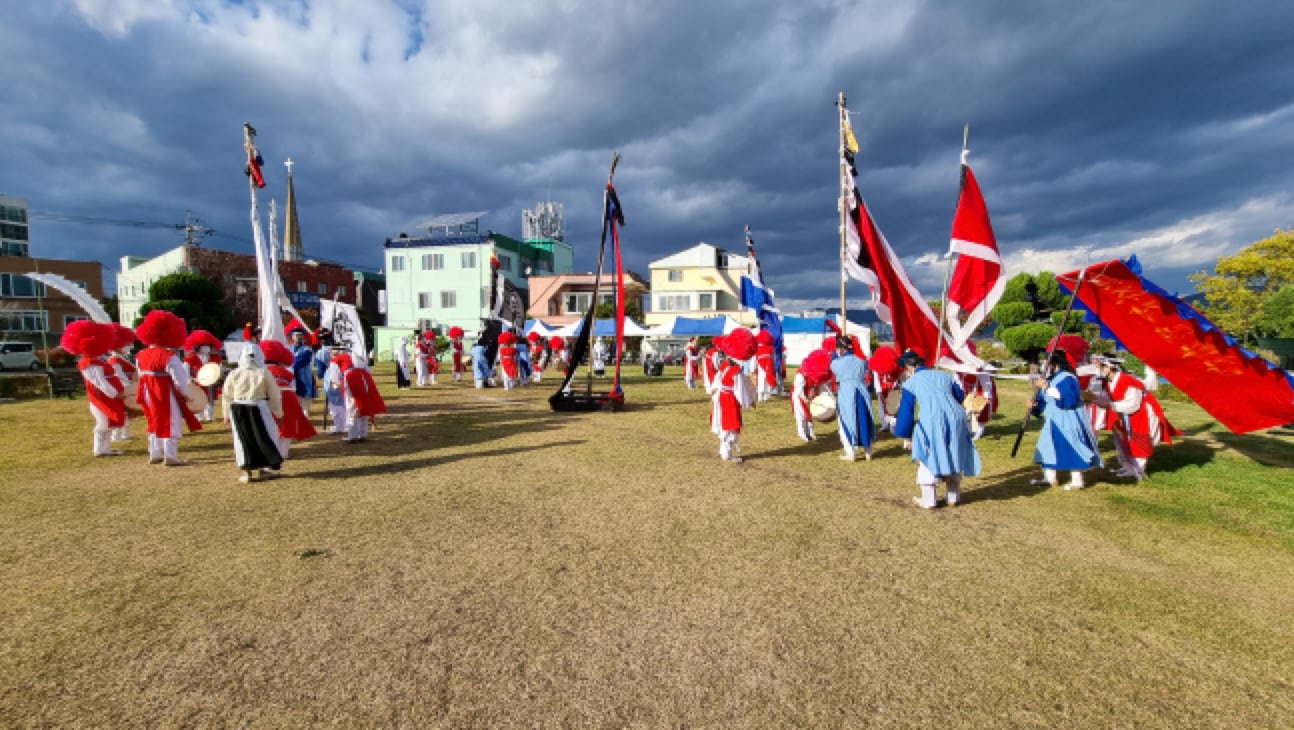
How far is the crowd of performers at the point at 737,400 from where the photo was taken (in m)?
5.79

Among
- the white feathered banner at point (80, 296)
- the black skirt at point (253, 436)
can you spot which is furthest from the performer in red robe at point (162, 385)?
the white feathered banner at point (80, 296)

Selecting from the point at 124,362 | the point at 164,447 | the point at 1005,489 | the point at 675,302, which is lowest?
the point at 1005,489

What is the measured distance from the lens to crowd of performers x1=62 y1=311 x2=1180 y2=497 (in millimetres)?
5793

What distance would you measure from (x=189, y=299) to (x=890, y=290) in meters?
33.0

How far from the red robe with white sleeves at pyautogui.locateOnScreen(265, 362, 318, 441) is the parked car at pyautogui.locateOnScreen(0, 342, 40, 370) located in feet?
90.5

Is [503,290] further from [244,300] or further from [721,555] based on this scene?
[244,300]

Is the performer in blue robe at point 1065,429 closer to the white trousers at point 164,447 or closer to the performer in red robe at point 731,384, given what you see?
the performer in red robe at point 731,384

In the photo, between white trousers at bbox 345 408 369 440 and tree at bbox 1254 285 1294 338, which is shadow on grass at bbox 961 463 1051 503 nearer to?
white trousers at bbox 345 408 369 440

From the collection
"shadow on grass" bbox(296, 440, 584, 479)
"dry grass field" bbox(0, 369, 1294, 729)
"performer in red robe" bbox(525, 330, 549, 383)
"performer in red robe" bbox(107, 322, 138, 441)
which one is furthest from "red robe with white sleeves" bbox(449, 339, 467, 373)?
"dry grass field" bbox(0, 369, 1294, 729)

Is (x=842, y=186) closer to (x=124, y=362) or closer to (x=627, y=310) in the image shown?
(x=124, y=362)

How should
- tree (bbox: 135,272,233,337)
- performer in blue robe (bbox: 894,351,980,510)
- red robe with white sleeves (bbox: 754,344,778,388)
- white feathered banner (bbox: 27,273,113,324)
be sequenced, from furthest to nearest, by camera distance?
tree (bbox: 135,272,233,337), red robe with white sleeves (bbox: 754,344,778,388), white feathered banner (bbox: 27,273,113,324), performer in blue robe (bbox: 894,351,980,510)

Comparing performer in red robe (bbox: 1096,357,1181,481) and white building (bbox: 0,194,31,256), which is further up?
white building (bbox: 0,194,31,256)

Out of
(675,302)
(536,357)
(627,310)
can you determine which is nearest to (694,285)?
(675,302)

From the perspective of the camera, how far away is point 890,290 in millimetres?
8023
